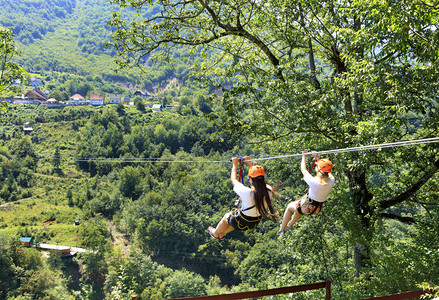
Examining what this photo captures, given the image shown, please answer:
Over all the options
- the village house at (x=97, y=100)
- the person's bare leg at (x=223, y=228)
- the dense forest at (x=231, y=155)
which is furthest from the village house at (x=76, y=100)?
the person's bare leg at (x=223, y=228)

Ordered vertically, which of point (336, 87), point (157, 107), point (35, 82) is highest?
point (35, 82)

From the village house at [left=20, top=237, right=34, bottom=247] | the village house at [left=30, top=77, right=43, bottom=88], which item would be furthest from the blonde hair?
the village house at [left=30, top=77, right=43, bottom=88]

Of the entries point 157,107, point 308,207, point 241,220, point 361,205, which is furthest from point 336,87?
point 157,107

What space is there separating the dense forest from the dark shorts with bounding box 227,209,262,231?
494 mm

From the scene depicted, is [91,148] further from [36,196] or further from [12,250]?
[12,250]

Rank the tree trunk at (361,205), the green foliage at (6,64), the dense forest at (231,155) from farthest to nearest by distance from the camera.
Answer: the green foliage at (6,64) → the tree trunk at (361,205) → the dense forest at (231,155)

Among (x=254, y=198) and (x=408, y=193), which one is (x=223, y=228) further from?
(x=408, y=193)

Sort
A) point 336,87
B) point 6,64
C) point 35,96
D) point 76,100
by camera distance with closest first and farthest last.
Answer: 1. point 336,87
2. point 6,64
3. point 35,96
4. point 76,100

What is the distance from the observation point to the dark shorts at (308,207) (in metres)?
4.31

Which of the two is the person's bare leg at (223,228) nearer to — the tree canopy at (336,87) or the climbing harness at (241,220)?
the climbing harness at (241,220)

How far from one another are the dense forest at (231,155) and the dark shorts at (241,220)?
1.62 feet

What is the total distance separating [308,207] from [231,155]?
257ft

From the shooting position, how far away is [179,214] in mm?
74375

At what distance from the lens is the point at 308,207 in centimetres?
441
